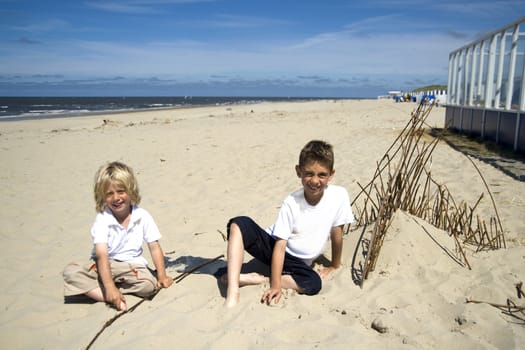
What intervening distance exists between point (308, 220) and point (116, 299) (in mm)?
1276

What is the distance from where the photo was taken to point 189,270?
9.85 feet

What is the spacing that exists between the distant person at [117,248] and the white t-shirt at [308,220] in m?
0.89

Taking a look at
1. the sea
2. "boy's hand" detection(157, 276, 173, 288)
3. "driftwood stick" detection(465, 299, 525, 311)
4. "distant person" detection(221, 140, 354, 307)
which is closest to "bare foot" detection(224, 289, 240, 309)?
"distant person" detection(221, 140, 354, 307)

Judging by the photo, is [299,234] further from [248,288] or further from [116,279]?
[116,279]

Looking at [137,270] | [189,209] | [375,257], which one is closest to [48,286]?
[137,270]

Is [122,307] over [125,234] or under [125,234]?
under

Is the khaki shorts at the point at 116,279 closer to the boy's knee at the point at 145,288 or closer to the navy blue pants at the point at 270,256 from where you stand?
the boy's knee at the point at 145,288

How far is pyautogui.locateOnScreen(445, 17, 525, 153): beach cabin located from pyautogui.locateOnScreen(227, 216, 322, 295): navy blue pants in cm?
506

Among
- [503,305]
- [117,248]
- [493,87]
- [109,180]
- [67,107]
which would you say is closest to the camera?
[503,305]

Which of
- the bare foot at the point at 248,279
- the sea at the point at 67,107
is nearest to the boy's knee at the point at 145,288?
the bare foot at the point at 248,279

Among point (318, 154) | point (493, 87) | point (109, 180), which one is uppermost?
point (493, 87)

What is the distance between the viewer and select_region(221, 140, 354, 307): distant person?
2.43m

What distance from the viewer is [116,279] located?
2.55 metres

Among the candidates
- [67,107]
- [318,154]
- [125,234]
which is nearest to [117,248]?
[125,234]
